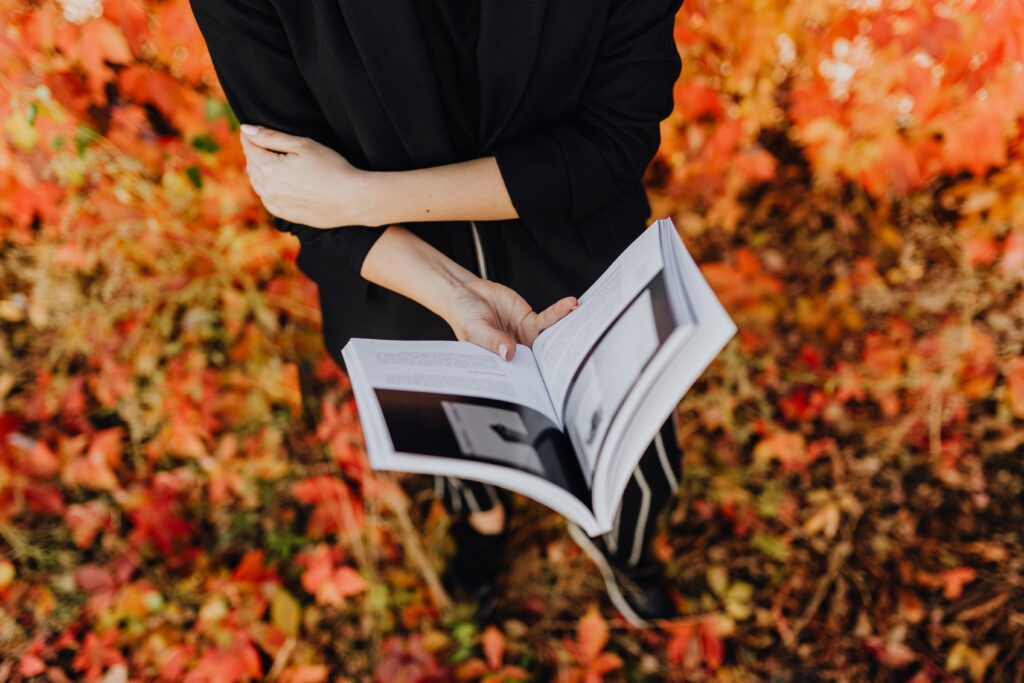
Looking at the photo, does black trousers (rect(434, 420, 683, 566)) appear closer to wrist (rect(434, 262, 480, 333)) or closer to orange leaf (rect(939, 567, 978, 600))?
wrist (rect(434, 262, 480, 333))

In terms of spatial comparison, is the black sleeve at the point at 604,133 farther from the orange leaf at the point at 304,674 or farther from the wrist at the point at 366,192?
the orange leaf at the point at 304,674

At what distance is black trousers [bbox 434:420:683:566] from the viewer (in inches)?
57.6

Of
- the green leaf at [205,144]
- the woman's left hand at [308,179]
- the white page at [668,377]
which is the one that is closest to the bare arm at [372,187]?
the woman's left hand at [308,179]

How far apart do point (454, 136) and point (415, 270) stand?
0.26 m

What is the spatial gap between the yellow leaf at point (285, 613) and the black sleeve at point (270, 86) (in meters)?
1.29

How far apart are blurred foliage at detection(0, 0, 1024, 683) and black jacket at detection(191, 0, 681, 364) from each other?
945mm

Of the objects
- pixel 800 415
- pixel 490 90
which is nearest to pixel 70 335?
pixel 490 90

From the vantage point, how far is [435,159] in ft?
3.67

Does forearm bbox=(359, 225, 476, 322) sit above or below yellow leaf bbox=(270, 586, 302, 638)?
above

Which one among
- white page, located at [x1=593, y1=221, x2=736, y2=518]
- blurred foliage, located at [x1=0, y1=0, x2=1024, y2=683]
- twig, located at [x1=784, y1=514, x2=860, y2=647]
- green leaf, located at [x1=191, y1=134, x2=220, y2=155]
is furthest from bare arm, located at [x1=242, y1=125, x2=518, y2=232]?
twig, located at [x1=784, y1=514, x2=860, y2=647]

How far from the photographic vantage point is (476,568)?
6.68 feet

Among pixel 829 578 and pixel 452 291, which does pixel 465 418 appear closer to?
pixel 452 291

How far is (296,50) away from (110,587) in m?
1.95

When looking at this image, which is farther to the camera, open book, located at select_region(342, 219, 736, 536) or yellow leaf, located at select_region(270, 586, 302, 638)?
yellow leaf, located at select_region(270, 586, 302, 638)
